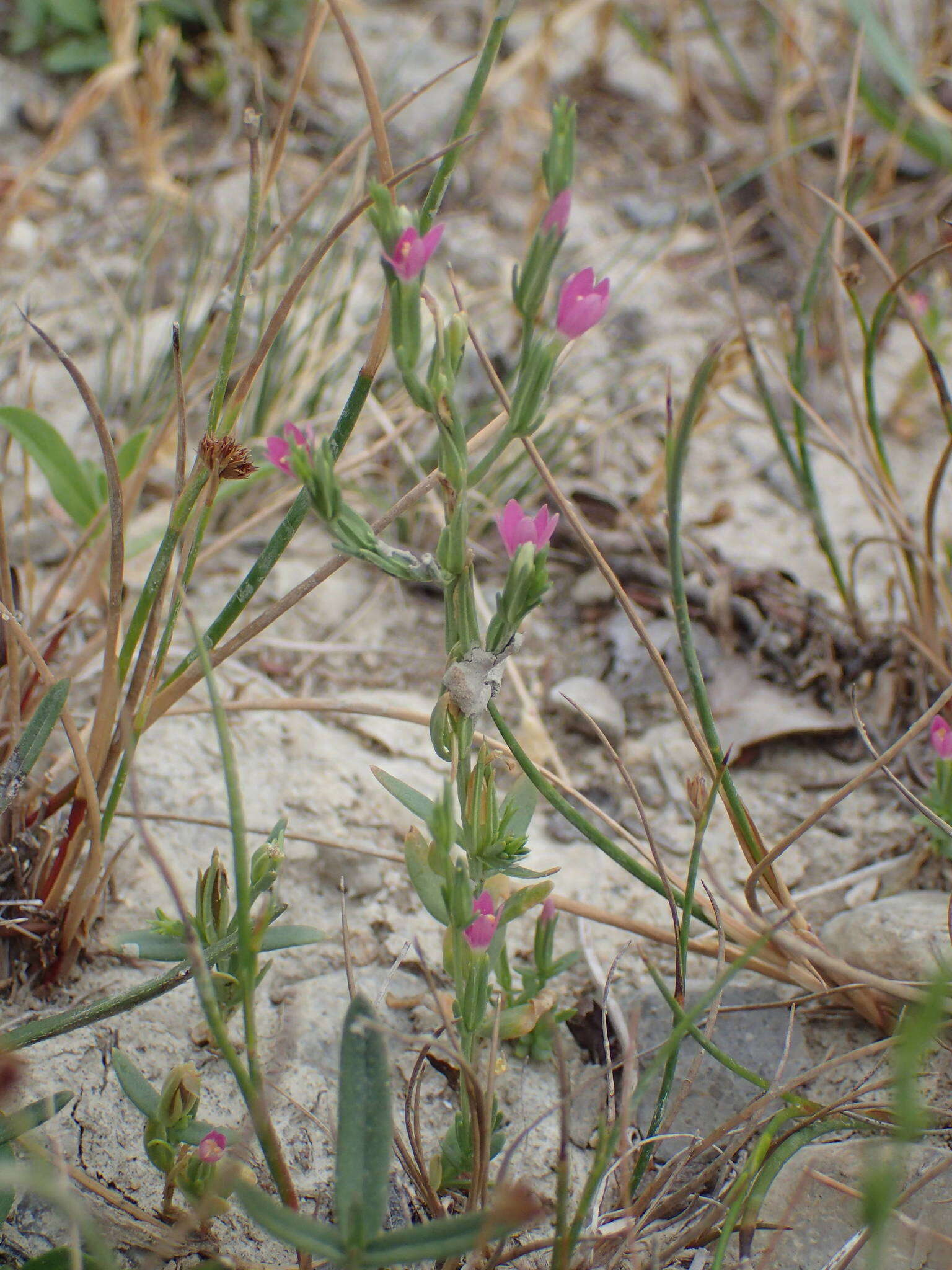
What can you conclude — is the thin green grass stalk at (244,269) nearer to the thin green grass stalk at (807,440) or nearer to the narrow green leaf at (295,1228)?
the narrow green leaf at (295,1228)

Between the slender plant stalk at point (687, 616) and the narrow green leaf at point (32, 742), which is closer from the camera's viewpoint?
the slender plant stalk at point (687, 616)

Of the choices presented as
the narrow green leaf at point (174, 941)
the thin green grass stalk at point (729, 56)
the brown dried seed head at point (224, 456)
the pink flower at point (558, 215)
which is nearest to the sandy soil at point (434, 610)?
the narrow green leaf at point (174, 941)

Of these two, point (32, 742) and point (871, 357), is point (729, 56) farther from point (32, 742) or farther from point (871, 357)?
point (32, 742)

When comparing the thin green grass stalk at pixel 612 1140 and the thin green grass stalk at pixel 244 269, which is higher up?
the thin green grass stalk at pixel 244 269

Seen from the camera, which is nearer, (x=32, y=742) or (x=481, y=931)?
(x=481, y=931)

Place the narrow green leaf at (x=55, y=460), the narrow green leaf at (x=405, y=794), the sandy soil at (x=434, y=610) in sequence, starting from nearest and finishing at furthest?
the narrow green leaf at (x=405, y=794)
the sandy soil at (x=434, y=610)
the narrow green leaf at (x=55, y=460)

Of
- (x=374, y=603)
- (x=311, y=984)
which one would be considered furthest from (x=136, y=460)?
(x=311, y=984)

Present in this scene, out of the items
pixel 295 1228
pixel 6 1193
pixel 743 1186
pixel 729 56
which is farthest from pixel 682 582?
pixel 729 56

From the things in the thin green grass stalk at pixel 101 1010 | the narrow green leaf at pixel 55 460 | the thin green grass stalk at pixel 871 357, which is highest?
the thin green grass stalk at pixel 871 357
